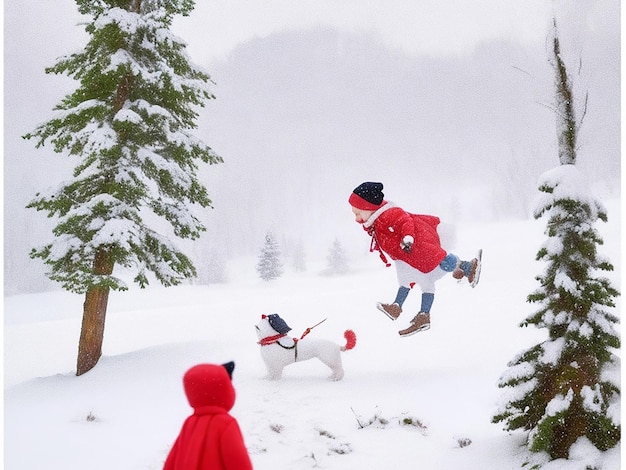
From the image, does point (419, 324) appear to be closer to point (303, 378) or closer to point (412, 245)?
point (412, 245)

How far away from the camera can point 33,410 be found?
524cm

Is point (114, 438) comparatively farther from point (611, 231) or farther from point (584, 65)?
point (611, 231)

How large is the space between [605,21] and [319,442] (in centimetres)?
450

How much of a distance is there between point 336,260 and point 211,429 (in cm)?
709

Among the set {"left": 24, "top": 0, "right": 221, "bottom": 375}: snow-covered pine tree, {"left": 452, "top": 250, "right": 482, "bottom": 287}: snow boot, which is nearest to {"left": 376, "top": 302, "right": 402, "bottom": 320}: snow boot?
{"left": 452, "top": 250, "right": 482, "bottom": 287}: snow boot

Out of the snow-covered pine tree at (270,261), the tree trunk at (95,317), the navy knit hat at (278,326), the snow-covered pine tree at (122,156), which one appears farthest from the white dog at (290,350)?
the snow-covered pine tree at (270,261)

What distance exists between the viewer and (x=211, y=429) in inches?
95.5

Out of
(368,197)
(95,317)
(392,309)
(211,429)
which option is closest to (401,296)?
(392,309)

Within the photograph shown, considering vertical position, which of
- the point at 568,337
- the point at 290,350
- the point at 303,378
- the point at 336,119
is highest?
the point at 336,119

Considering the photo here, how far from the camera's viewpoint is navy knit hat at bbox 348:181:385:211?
13.7 feet

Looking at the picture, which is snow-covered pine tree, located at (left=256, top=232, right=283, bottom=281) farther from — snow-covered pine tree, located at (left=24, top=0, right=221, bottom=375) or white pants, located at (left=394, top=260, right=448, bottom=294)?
white pants, located at (left=394, top=260, right=448, bottom=294)

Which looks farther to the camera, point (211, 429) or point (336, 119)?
point (336, 119)

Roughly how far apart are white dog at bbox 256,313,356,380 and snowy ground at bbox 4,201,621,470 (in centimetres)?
16

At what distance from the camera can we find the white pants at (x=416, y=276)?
4.29 meters
